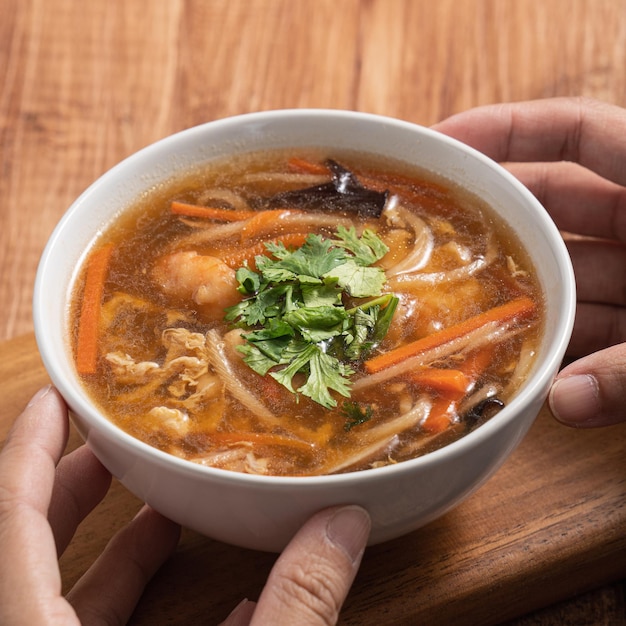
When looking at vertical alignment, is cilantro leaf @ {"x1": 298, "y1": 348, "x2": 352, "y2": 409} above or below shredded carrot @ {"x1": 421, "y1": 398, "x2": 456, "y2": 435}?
above

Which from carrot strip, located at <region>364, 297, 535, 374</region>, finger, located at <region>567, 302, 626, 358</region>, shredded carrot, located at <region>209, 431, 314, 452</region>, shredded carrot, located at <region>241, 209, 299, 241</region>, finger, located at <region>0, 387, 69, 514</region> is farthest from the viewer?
finger, located at <region>567, 302, 626, 358</region>

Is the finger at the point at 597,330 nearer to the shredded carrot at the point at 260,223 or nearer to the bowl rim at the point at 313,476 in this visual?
the bowl rim at the point at 313,476

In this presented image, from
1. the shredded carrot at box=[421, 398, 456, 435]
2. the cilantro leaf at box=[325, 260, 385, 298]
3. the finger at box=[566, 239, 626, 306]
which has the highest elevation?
the cilantro leaf at box=[325, 260, 385, 298]

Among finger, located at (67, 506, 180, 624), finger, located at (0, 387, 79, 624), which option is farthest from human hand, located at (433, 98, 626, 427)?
finger, located at (0, 387, 79, 624)

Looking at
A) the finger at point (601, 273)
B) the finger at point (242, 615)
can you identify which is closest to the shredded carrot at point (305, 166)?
the finger at point (601, 273)

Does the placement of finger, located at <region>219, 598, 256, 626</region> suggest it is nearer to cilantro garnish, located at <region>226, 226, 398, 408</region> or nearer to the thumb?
cilantro garnish, located at <region>226, 226, 398, 408</region>

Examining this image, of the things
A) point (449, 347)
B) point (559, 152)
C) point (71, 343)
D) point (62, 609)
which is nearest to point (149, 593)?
point (62, 609)

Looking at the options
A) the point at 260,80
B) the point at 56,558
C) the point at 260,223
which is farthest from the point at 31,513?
the point at 260,80
